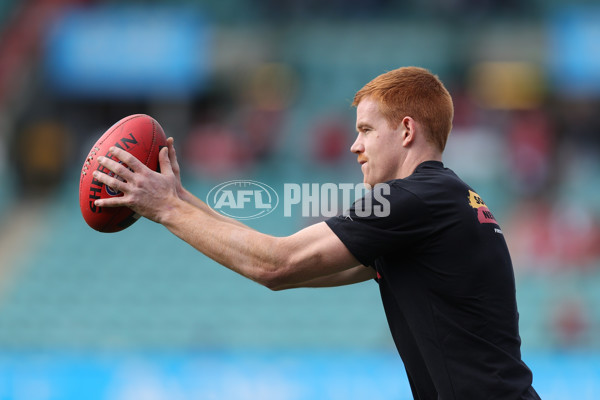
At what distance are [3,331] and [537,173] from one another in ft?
27.4

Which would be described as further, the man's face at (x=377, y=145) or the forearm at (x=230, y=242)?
the man's face at (x=377, y=145)

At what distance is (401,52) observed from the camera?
15.9 meters

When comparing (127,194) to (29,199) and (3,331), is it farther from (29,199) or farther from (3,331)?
(29,199)

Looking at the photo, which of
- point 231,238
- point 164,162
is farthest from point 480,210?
point 164,162

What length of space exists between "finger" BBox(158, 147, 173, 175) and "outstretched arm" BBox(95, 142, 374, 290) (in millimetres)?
→ 54

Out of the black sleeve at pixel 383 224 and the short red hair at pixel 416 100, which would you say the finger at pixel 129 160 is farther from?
the short red hair at pixel 416 100

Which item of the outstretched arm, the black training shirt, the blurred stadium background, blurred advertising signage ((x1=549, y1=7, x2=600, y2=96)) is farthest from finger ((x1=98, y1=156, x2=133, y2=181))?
blurred advertising signage ((x1=549, y1=7, x2=600, y2=96))

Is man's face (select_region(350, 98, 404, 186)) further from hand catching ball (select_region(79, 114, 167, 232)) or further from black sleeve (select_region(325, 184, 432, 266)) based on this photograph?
hand catching ball (select_region(79, 114, 167, 232))

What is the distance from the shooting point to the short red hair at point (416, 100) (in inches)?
129

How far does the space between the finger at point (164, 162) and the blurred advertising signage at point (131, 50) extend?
12.3 m

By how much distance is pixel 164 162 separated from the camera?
11.3 ft

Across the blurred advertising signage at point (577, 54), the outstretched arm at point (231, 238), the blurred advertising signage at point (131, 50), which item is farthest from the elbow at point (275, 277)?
the blurred advertising signage at point (577, 54)

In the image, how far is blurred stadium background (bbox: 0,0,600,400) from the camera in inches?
365

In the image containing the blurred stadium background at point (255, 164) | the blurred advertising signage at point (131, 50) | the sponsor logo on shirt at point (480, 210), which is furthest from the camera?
the blurred advertising signage at point (131, 50)
